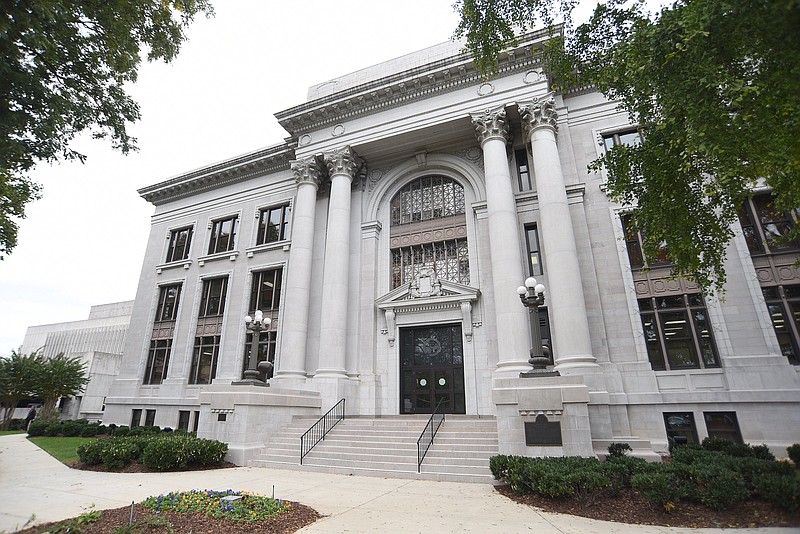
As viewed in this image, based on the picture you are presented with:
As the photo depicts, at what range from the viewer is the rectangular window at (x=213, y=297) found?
2594cm

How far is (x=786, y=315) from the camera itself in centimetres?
1460

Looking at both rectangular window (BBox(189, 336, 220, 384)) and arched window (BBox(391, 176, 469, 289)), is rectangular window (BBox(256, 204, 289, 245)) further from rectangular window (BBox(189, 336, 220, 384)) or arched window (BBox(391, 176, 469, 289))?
arched window (BBox(391, 176, 469, 289))

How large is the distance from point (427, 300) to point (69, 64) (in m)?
15.5

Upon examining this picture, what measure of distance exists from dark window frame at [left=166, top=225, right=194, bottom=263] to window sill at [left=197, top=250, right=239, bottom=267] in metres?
2.22

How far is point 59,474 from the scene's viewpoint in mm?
11781

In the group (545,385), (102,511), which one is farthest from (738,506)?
(102,511)

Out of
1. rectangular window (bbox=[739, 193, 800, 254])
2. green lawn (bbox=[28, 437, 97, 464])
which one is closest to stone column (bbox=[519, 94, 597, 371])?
rectangular window (bbox=[739, 193, 800, 254])

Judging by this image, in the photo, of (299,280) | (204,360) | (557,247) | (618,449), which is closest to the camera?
(618,449)

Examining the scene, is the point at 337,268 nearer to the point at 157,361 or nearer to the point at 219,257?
the point at 219,257

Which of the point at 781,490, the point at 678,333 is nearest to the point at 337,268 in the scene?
the point at 678,333

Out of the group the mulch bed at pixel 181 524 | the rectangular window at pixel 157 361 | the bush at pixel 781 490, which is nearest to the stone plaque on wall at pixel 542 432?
the bush at pixel 781 490

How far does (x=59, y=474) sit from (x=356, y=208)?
16.6m

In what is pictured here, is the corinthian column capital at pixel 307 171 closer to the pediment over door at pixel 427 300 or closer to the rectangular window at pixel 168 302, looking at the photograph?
the pediment over door at pixel 427 300

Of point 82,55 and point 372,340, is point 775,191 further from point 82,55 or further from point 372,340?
point 82,55
